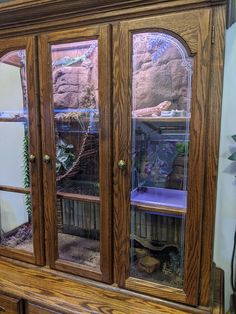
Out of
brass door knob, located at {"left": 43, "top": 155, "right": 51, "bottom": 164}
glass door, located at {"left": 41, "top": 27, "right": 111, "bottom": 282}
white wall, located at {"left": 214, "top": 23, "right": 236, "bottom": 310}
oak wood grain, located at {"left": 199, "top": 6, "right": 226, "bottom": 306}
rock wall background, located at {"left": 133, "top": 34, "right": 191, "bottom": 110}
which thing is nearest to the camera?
oak wood grain, located at {"left": 199, "top": 6, "right": 226, "bottom": 306}

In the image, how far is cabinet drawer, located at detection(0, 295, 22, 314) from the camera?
3.97 ft

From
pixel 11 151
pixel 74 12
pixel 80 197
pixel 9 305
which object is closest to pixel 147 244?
pixel 80 197

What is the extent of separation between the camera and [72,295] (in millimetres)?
1174

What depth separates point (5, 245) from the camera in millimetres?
1507

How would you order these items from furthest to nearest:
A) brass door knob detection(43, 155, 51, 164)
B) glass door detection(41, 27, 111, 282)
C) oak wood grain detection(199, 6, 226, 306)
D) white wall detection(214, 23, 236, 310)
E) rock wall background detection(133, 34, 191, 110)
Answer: white wall detection(214, 23, 236, 310)
brass door knob detection(43, 155, 51, 164)
glass door detection(41, 27, 111, 282)
rock wall background detection(133, 34, 191, 110)
oak wood grain detection(199, 6, 226, 306)

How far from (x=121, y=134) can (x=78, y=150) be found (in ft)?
1.01

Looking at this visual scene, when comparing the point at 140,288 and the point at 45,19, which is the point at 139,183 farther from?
the point at 45,19

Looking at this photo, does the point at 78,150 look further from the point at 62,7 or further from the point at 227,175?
the point at 227,175

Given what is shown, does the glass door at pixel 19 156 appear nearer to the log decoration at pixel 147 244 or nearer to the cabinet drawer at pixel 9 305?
the cabinet drawer at pixel 9 305

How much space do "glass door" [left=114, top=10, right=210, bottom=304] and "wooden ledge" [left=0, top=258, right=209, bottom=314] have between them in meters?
0.05

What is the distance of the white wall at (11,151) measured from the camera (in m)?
1.43

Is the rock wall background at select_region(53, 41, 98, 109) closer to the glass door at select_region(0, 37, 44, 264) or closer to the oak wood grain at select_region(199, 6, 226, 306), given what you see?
the glass door at select_region(0, 37, 44, 264)

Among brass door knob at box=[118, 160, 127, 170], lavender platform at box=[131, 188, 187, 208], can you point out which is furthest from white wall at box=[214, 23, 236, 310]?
brass door knob at box=[118, 160, 127, 170]

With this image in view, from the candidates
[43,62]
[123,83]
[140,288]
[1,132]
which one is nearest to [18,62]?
[43,62]
